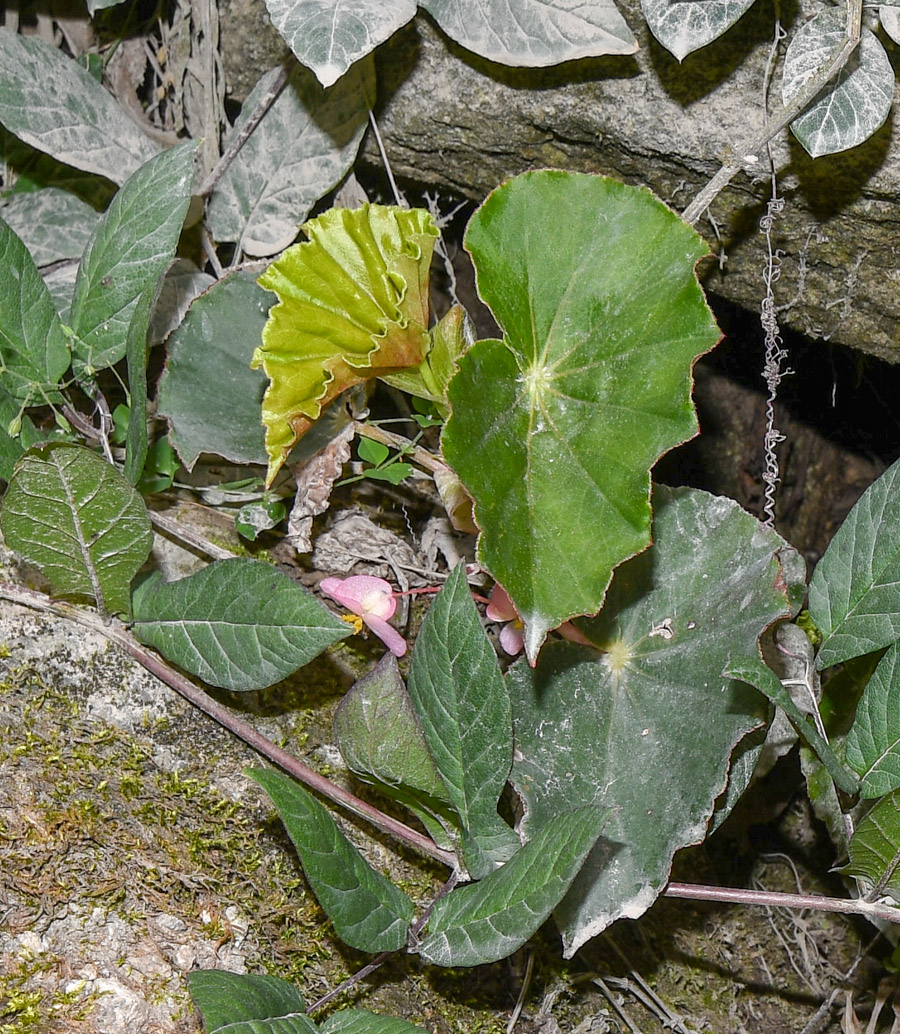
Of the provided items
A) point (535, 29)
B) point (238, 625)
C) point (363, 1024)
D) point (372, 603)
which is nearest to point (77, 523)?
point (238, 625)

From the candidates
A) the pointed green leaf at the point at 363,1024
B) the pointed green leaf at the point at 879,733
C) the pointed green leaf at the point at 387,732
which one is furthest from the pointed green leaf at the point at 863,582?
A: the pointed green leaf at the point at 363,1024

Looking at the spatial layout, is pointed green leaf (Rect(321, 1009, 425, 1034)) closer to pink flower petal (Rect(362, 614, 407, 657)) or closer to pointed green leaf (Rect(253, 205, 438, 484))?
pink flower petal (Rect(362, 614, 407, 657))

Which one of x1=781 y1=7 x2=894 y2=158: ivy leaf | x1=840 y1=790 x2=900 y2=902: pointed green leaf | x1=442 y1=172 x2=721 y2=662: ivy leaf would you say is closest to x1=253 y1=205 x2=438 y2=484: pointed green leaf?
x1=442 y1=172 x2=721 y2=662: ivy leaf

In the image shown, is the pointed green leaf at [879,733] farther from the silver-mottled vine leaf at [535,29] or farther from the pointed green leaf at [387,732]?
the silver-mottled vine leaf at [535,29]

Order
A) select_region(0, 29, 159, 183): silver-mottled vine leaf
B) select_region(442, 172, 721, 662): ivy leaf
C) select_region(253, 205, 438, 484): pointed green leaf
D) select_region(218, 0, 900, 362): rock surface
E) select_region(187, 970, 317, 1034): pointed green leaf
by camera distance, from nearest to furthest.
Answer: select_region(187, 970, 317, 1034): pointed green leaf, select_region(442, 172, 721, 662): ivy leaf, select_region(253, 205, 438, 484): pointed green leaf, select_region(218, 0, 900, 362): rock surface, select_region(0, 29, 159, 183): silver-mottled vine leaf

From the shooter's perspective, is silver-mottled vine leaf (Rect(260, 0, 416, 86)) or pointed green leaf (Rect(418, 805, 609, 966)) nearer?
pointed green leaf (Rect(418, 805, 609, 966))
